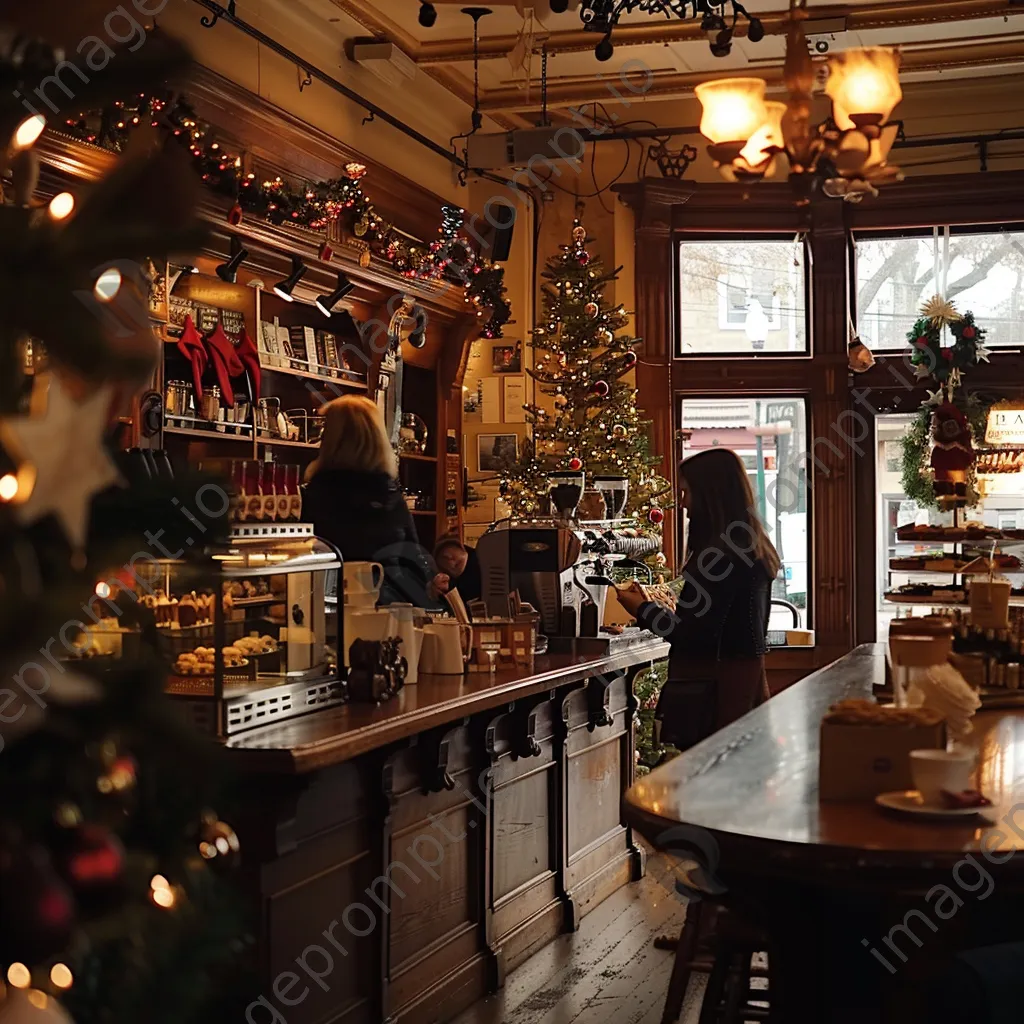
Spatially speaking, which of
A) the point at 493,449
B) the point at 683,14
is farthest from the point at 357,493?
the point at 493,449

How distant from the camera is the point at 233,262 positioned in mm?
6145

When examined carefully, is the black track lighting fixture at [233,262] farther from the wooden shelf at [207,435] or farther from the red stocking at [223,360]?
the wooden shelf at [207,435]

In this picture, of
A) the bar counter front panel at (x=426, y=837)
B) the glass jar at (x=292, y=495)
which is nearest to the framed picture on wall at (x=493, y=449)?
the bar counter front panel at (x=426, y=837)

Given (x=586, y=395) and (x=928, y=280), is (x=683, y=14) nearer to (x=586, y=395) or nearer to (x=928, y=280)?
(x=586, y=395)

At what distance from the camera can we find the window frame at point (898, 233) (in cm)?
970

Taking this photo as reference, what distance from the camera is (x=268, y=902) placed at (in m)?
3.04

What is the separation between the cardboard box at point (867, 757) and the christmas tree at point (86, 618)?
4.93ft

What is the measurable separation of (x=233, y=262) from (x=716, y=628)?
9.91 ft

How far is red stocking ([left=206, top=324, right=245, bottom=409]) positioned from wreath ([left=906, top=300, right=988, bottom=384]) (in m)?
4.92

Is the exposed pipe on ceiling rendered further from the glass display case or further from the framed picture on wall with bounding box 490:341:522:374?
the glass display case

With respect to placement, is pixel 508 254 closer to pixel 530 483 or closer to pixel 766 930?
pixel 530 483

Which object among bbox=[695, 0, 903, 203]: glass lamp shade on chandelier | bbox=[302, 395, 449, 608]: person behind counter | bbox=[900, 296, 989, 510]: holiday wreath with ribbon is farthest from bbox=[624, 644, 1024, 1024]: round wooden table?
bbox=[900, 296, 989, 510]: holiday wreath with ribbon

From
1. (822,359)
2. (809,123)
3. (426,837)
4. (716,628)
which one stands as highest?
(809,123)

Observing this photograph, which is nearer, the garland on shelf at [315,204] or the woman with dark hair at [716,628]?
the woman with dark hair at [716,628]
